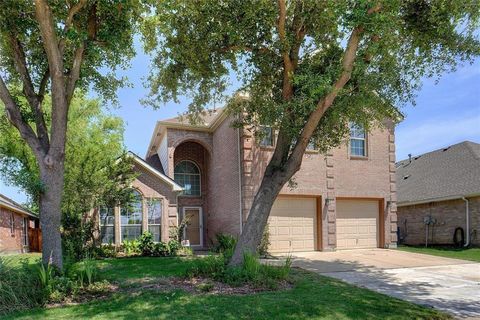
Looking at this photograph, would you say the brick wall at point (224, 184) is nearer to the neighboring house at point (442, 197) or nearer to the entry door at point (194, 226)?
the entry door at point (194, 226)

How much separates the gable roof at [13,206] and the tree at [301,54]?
36.3 ft

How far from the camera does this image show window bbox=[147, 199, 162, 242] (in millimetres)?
18078

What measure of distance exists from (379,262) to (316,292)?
6.56 m

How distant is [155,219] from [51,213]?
31.3 feet

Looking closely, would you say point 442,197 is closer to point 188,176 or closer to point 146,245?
point 188,176

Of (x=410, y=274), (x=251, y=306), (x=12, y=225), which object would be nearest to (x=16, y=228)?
(x=12, y=225)

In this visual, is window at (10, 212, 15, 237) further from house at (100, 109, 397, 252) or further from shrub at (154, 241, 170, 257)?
shrub at (154, 241, 170, 257)

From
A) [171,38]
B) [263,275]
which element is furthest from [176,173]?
[263,275]

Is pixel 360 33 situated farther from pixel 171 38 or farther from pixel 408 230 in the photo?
pixel 408 230

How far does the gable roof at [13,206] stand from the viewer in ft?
59.9

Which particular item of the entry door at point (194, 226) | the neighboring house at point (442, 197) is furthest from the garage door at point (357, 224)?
the entry door at point (194, 226)

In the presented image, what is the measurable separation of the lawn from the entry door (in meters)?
11.1

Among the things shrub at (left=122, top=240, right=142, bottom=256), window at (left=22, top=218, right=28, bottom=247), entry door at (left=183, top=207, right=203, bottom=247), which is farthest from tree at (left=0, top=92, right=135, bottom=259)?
window at (left=22, top=218, right=28, bottom=247)

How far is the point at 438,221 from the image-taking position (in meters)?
20.5
